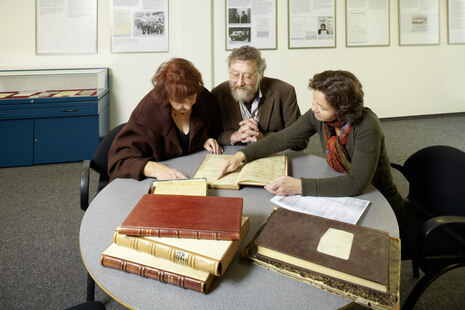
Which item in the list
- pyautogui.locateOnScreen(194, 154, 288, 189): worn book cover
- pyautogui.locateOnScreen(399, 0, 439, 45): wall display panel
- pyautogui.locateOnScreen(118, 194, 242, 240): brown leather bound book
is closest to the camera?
pyautogui.locateOnScreen(118, 194, 242, 240): brown leather bound book

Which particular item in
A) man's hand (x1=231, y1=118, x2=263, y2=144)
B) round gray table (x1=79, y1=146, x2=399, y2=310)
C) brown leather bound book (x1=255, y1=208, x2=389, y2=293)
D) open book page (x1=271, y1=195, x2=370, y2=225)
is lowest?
round gray table (x1=79, y1=146, x2=399, y2=310)

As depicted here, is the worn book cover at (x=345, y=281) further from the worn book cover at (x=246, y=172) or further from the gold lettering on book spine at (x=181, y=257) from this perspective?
the worn book cover at (x=246, y=172)

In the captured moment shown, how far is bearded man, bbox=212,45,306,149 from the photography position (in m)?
2.10

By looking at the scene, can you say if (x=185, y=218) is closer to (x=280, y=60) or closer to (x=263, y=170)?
(x=263, y=170)

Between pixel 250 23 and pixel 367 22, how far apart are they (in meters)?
2.02

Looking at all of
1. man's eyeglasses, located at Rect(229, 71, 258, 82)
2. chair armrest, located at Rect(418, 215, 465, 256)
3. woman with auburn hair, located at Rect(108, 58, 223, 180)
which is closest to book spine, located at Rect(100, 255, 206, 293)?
woman with auburn hair, located at Rect(108, 58, 223, 180)

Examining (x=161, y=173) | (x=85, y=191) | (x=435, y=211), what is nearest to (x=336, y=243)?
(x=161, y=173)

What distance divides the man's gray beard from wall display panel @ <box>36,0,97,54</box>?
10.3ft

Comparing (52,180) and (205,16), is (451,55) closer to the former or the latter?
(205,16)

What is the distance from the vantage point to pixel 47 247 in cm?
225

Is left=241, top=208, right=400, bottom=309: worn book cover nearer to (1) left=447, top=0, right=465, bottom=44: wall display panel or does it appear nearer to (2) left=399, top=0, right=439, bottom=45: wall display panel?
(2) left=399, top=0, right=439, bottom=45: wall display panel

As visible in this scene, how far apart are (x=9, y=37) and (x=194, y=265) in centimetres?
476

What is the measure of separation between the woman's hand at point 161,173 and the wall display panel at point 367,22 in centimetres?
486

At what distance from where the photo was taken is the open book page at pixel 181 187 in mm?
1193
